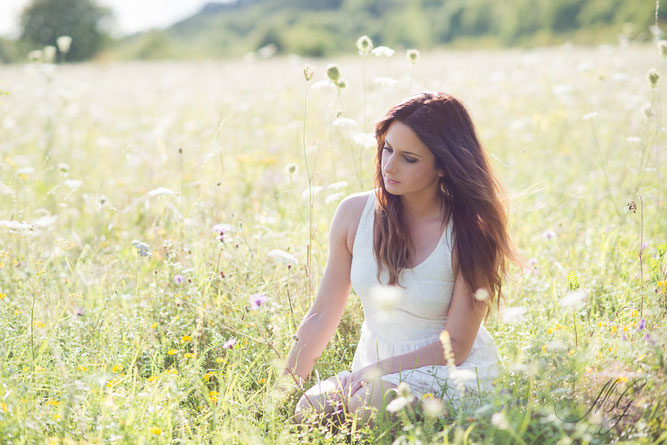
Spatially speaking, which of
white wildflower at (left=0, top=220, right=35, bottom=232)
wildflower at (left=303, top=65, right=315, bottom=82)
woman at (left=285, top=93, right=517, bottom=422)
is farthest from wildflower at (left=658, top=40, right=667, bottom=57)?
white wildflower at (left=0, top=220, right=35, bottom=232)

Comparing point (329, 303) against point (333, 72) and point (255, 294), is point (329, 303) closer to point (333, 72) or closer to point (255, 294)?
point (255, 294)

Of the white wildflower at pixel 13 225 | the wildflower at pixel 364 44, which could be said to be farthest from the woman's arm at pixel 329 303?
the white wildflower at pixel 13 225

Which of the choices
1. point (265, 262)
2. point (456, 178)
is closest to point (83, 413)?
point (265, 262)

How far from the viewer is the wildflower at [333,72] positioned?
249 cm

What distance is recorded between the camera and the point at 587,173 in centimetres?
516

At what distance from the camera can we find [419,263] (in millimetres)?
2334

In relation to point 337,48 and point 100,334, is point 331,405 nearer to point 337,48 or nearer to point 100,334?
point 100,334

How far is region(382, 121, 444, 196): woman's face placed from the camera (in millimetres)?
2213

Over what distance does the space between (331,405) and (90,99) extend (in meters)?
→ 7.79

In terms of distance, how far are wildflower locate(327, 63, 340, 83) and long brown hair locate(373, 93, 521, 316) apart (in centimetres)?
36

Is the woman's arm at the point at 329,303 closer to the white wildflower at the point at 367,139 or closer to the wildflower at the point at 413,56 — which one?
the white wildflower at the point at 367,139

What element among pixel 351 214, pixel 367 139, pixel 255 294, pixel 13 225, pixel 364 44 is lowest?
pixel 255 294

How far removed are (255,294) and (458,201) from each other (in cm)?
89

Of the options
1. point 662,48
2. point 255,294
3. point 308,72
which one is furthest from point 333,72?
point 662,48
